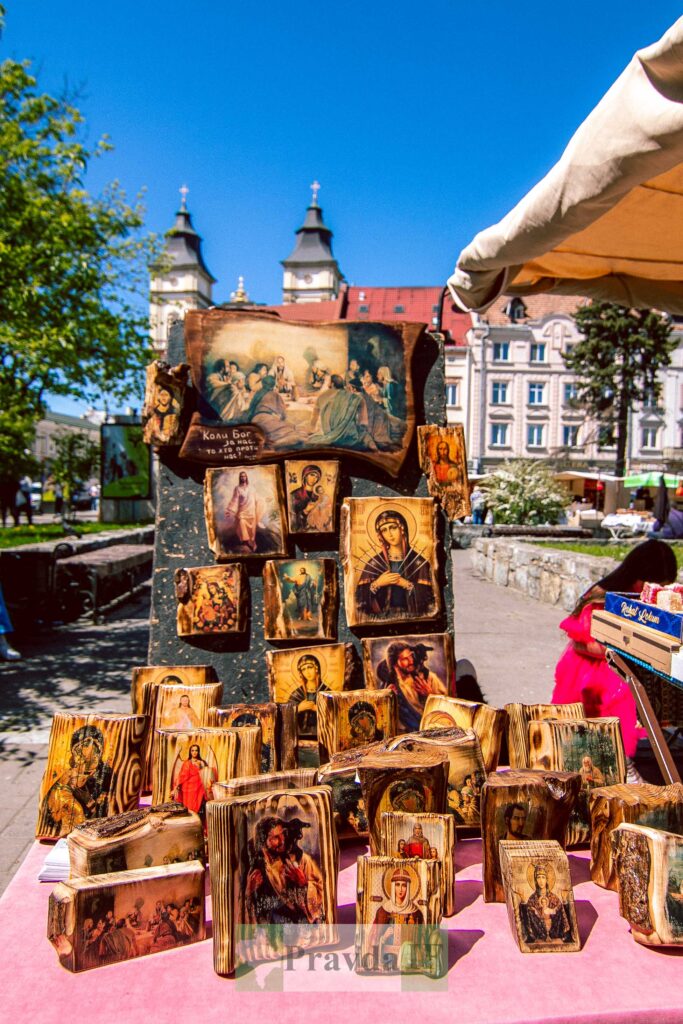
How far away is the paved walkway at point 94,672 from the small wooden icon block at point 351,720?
1356 mm

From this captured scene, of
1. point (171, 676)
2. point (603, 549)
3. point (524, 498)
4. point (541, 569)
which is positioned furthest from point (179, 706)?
point (524, 498)

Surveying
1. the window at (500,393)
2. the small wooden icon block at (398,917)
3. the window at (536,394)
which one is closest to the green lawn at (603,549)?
the small wooden icon block at (398,917)

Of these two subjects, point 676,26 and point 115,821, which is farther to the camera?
point 115,821

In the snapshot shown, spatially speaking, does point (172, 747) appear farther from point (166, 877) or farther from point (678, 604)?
point (678, 604)

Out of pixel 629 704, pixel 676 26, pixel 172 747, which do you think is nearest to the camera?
pixel 676 26

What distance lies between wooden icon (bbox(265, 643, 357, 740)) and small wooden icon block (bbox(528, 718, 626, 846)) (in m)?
0.81

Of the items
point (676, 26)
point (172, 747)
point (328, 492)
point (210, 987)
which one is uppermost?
point (676, 26)

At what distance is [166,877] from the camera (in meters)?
1.76

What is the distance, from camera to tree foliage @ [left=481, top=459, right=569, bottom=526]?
18641 mm

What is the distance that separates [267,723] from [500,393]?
146 feet

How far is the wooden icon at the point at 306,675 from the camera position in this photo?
2871 mm

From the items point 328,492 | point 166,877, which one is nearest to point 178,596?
point 328,492

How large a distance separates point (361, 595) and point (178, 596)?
702mm

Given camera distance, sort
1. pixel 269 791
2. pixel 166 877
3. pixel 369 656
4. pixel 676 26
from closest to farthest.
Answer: pixel 676 26 < pixel 166 877 < pixel 269 791 < pixel 369 656
